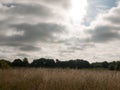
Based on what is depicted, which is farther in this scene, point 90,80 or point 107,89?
point 90,80

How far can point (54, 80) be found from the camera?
31.5ft

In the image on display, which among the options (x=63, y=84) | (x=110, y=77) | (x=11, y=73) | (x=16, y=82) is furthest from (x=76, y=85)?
(x=11, y=73)

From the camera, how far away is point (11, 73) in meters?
12.4

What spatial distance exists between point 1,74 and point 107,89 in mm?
5827

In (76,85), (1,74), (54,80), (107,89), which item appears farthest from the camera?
(1,74)

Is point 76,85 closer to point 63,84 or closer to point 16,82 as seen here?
point 63,84

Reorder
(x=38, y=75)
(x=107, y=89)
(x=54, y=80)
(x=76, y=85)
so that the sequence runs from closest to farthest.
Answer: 1. (x=107, y=89)
2. (x=76, y=85)
3. (x=54, y=80)
4. (x=38, y=75)

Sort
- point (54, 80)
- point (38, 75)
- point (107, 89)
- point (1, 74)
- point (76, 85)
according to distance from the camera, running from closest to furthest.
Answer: point (107, 89), point (76, 85), point (54, 80), point (38, 75), point (1, 74)

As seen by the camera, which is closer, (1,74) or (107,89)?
(107,89)

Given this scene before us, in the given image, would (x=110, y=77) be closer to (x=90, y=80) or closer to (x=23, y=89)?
(x=90, y=80)

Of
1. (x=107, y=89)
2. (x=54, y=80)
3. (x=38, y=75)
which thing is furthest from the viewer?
(x=38, y=75)

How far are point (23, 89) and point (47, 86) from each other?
86cm

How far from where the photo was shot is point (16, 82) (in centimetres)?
991

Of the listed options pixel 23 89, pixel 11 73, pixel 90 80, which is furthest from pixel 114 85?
pixel 11 73
